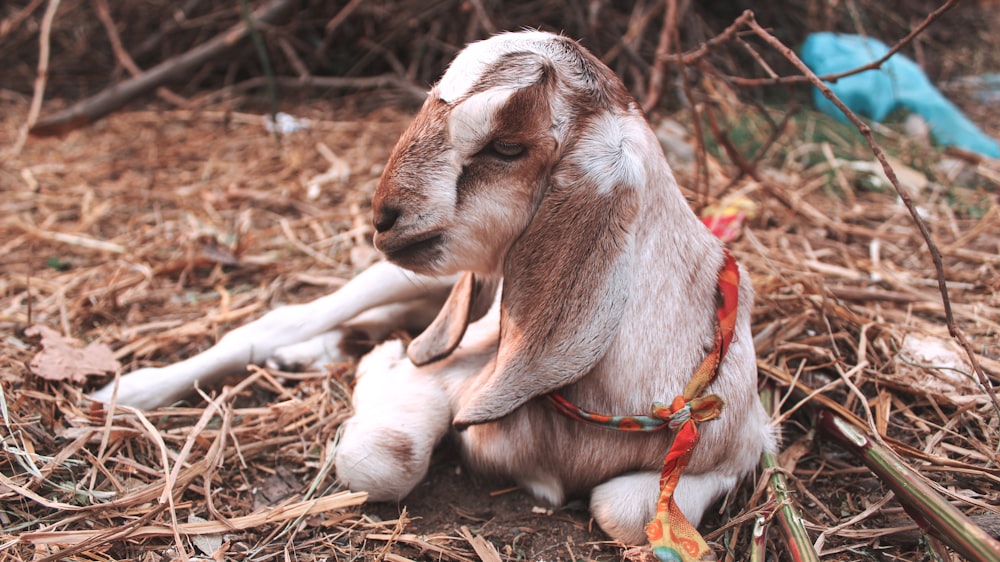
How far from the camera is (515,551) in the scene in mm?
2102

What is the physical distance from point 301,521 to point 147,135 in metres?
4.26

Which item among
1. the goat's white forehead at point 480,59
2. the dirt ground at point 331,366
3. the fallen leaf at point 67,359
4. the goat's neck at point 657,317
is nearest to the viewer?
the goat's white forehead at point 480,59

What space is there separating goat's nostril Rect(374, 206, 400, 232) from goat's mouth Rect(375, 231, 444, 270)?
0.03 m

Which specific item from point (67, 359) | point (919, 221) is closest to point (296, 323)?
point (67, 359)

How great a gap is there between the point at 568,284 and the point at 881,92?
4380mm

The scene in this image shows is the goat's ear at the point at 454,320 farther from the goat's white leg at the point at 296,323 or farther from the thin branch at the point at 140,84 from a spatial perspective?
the thin branch at the point at 140,84

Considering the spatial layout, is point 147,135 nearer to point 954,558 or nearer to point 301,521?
point 301,521

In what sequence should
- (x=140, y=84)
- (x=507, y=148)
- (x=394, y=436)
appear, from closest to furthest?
1. (x=507, y=148)
2. (x=394, y=436)
3. (x=140, y=84)

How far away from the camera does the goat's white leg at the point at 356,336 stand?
2824mm

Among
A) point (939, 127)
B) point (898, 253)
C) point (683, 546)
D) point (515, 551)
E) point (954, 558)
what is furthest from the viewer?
point (939, 127)

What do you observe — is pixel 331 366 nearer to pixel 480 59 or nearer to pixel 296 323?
pixel 296 323

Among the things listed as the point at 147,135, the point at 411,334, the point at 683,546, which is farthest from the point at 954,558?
the point at 147,135

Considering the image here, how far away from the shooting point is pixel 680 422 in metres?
1.96

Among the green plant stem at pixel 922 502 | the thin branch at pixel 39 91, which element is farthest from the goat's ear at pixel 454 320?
the thin branch at pixel 39 91
